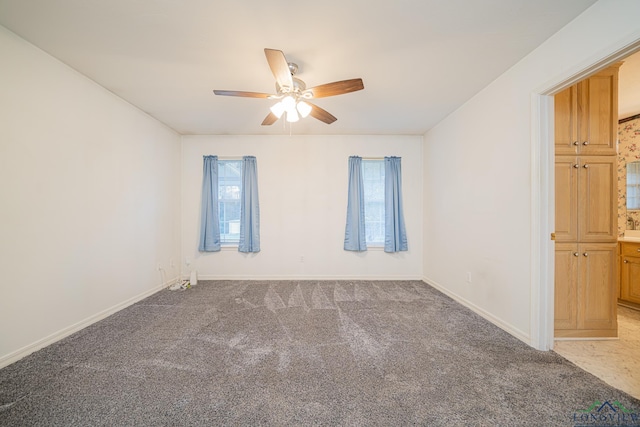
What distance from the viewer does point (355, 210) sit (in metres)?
3.88

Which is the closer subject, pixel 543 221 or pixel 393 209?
pixel 543 221

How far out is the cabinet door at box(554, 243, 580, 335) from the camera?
2.06 m

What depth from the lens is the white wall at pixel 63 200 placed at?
174 cm

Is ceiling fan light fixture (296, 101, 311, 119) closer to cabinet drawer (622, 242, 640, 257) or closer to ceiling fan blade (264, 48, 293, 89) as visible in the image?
ceiling fan blade (264, 48, 293, 89)

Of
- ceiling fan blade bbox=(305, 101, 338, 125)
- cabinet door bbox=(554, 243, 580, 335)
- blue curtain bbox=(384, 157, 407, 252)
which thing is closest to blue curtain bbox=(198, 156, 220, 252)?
ceiling fan blade bbox=(305, 101, 338, 125)

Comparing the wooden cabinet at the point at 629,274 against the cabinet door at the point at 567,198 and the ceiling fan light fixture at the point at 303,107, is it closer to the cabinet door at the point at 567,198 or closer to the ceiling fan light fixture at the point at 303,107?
the cabinet door at the point at 567,198

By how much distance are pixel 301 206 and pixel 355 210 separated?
955 mm

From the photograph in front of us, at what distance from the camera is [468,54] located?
197 cm

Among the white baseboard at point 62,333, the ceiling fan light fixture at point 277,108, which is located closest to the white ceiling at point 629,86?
the ceiling fan light fixture at point 277,108

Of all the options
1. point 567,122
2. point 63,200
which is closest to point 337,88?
point 567,122

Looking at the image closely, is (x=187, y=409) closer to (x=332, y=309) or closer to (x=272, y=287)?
(x=332, y=309)

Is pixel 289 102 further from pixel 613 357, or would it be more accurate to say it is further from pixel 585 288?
pixel 613 357

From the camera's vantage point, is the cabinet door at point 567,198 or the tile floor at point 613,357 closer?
the tile floor at point 613,357

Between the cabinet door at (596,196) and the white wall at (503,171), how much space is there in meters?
0.57
